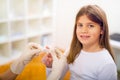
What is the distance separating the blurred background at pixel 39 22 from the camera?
5.41 feet

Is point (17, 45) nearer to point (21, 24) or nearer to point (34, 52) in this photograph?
point (21, 24)

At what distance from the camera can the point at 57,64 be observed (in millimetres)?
855

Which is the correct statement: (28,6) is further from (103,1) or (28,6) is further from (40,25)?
(103,1)

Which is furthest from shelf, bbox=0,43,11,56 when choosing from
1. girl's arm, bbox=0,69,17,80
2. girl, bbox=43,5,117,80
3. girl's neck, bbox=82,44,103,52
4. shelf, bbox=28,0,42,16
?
girl's neck, bbox=82,44,103,52

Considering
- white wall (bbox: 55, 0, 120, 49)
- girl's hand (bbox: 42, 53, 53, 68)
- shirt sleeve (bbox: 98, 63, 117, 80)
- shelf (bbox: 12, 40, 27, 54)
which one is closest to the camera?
shirt sleeve (bbox: 98, 63, 117, 80)

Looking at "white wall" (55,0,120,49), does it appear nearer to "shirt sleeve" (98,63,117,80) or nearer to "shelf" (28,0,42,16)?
"shelf" (28,0,42,16)

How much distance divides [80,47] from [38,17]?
1037 millimetres

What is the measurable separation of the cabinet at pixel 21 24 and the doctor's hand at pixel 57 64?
2.78ft

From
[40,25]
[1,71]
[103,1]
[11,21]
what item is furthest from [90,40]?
[40,25]

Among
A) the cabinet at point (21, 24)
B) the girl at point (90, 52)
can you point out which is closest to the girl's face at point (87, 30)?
the girl at point (90, 52)

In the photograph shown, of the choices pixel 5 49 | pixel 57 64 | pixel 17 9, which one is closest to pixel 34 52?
pixel 57 64

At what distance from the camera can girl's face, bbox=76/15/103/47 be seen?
2.57 ft

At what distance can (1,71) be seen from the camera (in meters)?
0.98

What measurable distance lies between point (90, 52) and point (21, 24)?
1.03 metres
